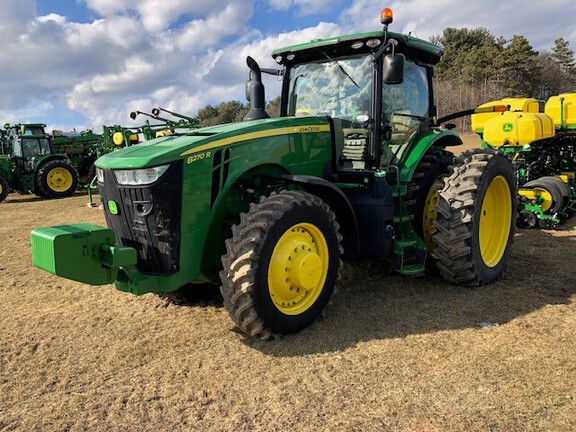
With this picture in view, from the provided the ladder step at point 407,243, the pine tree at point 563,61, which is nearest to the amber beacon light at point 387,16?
the ladder step at point 407,243

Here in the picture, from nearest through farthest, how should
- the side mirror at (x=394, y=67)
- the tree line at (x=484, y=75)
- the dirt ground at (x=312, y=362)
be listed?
the dirt ground at (x=312, y=362), the side mirror at (x=394, y=67), the tree line at (x=484, y=75)

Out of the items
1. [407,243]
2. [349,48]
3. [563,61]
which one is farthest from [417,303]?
[563,61]

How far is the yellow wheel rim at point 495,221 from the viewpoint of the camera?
16.8ft

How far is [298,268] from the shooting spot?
3590mm

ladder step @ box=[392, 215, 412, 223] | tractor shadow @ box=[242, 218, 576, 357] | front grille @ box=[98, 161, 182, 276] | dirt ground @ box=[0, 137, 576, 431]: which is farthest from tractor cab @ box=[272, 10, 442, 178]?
front grille @ box=[98, 161, 182, 276]

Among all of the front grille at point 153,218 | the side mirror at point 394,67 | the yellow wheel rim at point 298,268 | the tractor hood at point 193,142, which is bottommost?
the yellow wheel rim at point 298,268

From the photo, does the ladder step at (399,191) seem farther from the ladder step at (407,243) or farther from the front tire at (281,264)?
the front tire at (281,264)

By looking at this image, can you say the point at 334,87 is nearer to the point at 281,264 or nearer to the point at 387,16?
the point at 387,16

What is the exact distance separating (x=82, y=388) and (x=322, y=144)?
272 centimetres

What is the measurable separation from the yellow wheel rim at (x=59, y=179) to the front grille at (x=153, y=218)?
13688 mm

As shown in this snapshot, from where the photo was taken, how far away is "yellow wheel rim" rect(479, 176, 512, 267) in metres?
5.11

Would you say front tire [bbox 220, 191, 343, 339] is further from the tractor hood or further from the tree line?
the tree line

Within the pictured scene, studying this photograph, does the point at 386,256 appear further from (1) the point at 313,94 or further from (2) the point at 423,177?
(1) the point at 313,94

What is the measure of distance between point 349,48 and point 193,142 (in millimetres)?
1972
